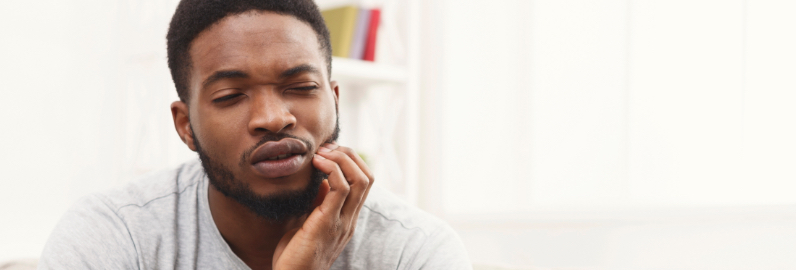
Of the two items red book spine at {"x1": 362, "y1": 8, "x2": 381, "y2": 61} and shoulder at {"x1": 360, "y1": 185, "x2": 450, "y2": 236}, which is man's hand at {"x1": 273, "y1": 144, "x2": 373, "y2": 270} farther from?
red book spine at {"x1": 362, "y1": 8, "x2": 381, "y2": 61}

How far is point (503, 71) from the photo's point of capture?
2.85 meters

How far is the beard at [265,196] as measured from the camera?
133 cm

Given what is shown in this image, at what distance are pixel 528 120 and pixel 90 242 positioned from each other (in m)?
1.82

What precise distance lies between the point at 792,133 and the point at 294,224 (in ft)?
4.84

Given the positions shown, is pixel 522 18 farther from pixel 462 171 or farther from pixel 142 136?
pixel 142 136

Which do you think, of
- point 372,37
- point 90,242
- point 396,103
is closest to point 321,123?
point 90,242

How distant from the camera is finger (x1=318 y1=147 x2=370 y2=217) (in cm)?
134

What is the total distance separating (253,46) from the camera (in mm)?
1320

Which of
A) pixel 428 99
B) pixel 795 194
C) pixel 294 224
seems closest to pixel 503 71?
pixel 428 99

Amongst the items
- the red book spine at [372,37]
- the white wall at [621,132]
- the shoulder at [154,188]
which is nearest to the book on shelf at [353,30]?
the red book spine at [372,37]

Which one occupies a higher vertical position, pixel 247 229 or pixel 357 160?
pixel 357 160

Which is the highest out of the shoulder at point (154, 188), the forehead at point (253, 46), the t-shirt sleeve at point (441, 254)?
the forehead at point (253, 46)

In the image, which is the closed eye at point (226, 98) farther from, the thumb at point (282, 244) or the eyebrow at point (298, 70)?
the thumb at point (282, 244)

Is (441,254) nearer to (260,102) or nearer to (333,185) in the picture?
(333,185)
